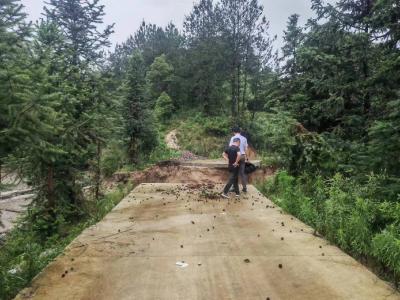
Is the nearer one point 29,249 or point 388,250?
point 388,250

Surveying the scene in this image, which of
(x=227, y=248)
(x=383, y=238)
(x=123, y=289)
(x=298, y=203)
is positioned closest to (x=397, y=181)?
(x=383, y=238)

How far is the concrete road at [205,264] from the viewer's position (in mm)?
4621

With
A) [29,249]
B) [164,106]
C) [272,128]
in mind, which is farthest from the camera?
[164,106]

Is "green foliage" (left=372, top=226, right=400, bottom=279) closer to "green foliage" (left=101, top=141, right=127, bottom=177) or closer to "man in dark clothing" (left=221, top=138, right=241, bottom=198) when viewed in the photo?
"man in dark clothing" (left=221, top=138, right=241, bottom=198)

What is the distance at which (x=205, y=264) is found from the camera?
5598 millimetres

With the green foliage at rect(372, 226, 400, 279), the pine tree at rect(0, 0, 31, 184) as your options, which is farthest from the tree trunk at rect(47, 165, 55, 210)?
the green foliage at rect(372, 226, 400, 279)

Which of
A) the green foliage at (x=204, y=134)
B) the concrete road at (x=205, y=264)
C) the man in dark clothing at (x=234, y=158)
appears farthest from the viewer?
the green foliage at (x=204, y=134)

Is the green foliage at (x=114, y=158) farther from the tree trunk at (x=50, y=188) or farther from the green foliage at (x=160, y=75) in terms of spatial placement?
the green foliage at (x=160, y=75)

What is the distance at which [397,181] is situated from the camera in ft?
24.4

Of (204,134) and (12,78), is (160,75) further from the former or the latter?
(12,78)

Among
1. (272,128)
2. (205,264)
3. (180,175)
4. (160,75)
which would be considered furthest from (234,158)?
(160,75)

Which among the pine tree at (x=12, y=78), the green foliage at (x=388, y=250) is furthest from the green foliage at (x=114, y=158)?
the green foliage at (x=388, y=250)

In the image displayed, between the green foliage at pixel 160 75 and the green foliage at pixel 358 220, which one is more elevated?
the green foliage at pixel 160 75

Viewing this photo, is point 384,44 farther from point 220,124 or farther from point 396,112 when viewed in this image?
point 220,124
